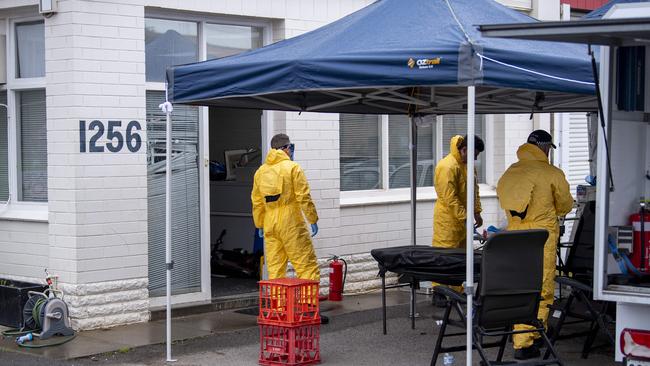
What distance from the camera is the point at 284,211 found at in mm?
9984

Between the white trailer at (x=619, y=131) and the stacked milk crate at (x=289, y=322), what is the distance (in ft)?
8.95

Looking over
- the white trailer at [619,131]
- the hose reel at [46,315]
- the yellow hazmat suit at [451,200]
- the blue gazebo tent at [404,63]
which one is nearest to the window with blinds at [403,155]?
the yellow hazmat suit at [451,200]

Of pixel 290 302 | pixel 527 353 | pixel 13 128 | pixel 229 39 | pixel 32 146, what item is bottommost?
pixel 527 353

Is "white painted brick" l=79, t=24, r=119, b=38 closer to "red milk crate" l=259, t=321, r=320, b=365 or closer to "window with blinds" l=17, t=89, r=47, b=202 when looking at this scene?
"window with blinds" l=17, t=89, r=47, b=202

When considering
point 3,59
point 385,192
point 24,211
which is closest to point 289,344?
point 24,211

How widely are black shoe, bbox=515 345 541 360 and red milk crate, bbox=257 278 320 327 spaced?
1.72 meters

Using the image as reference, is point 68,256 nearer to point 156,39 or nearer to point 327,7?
point 156,39

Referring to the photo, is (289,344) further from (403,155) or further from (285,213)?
(403,155)

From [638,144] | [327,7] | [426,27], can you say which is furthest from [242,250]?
[638,144]

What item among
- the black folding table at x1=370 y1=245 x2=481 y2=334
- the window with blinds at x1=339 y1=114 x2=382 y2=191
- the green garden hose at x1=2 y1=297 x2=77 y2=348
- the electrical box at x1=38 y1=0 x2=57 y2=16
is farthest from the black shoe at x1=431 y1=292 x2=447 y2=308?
the electrical box at x1=38 y1=0 x2=57 y2=16

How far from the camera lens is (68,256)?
987 cm

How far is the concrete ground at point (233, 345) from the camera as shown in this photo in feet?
28.9

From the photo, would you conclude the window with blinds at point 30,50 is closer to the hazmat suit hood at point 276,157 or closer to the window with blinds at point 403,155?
the hazmat suit hood at point 276,157

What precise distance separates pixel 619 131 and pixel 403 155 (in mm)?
6787
